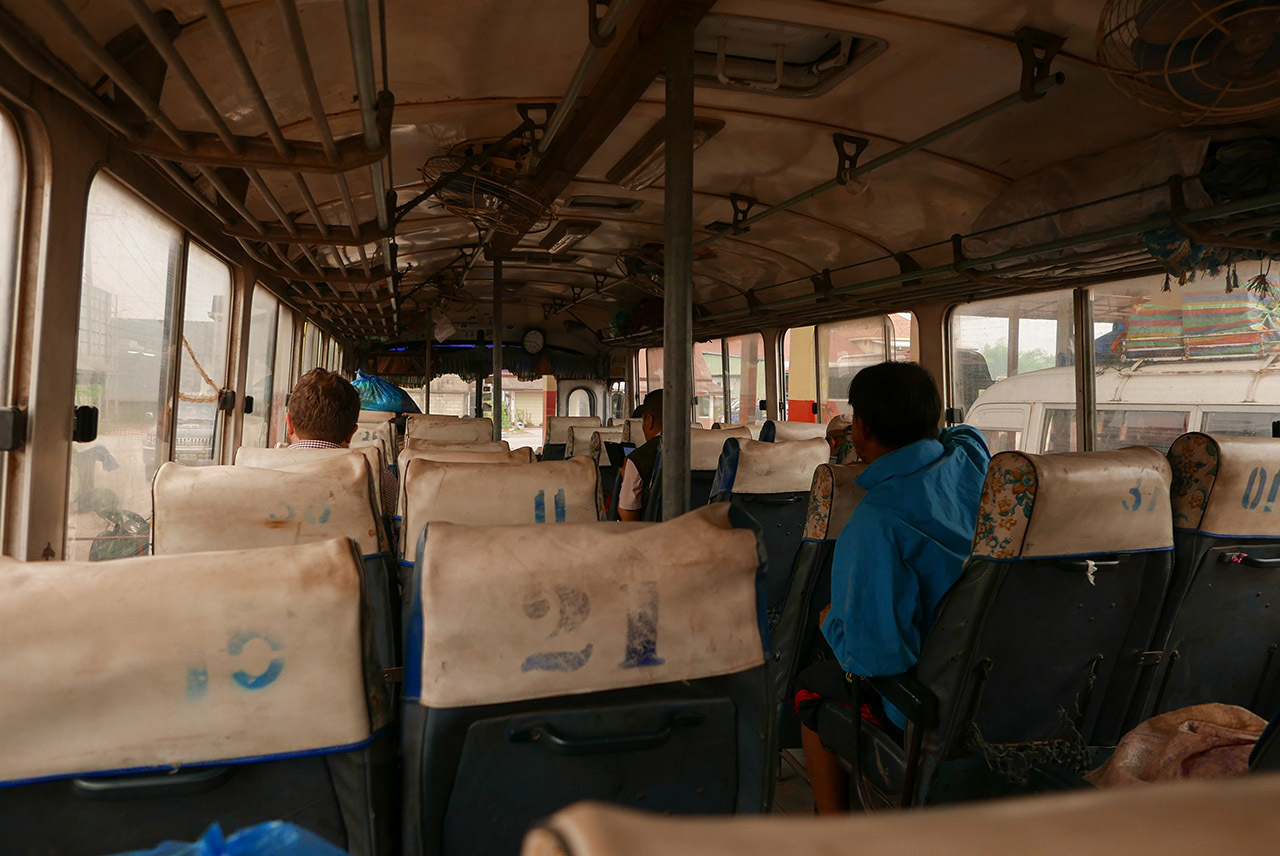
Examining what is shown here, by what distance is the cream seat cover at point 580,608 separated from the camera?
40.4 inches

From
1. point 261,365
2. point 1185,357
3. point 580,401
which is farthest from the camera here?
point 580,401

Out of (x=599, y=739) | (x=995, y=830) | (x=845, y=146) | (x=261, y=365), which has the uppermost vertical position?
(x=845, y=146)

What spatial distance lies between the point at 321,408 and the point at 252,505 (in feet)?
4.61

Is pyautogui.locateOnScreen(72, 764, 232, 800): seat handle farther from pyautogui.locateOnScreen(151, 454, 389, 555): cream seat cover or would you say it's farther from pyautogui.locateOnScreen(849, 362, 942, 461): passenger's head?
pyautogui.locateOnScreen(849, 362, 942, 461): passenger's head

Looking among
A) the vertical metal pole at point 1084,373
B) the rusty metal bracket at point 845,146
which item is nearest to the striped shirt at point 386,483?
the rusty metal bracket at point 845,146

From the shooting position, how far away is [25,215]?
2242mm

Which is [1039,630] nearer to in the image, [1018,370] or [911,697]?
[911,697]

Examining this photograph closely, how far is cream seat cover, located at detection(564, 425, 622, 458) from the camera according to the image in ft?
24.9

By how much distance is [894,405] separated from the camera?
7.30 ft

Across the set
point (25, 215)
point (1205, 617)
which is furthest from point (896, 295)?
point (25, 215)

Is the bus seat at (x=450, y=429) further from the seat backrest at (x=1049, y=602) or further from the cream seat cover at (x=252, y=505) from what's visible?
the seat backrest at (x=1049, y=602)

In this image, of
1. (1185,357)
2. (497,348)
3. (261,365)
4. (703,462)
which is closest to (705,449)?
(703,462)

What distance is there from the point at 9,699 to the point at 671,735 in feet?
2.71

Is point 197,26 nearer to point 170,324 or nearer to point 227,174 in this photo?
point 227,174
